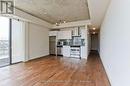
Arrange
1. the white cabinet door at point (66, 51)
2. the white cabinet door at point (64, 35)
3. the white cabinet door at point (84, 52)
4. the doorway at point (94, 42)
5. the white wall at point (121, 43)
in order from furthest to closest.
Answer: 1. the doorway at point (94, 42)
2. the white cabinet door at point (64, 35)
3. the white cabinet door at point (66, 51)
4. the white cabinet door at point (84, 52)
5. the white wall at point (121, 43)

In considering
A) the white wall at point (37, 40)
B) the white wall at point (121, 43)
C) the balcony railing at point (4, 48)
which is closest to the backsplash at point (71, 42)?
the white wall at point (37, 40)

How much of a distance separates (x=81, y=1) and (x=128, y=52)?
346 cm

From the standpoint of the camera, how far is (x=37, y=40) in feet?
26.1

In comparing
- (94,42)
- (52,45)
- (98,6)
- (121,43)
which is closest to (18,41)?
(52,45)

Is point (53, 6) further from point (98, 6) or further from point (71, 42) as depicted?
point (71, 42)

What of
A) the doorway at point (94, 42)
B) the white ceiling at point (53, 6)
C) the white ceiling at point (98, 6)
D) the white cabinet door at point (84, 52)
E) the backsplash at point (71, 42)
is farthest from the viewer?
the doorway at point (94, 42)

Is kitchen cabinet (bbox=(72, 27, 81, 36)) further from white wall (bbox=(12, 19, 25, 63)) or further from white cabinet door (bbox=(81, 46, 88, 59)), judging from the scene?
white wall (bbox=(12, 19, 25, 63))

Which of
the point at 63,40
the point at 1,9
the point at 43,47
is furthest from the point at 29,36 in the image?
the point at 63,40

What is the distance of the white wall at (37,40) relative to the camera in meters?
7.25

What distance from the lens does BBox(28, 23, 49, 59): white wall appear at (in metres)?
7.25

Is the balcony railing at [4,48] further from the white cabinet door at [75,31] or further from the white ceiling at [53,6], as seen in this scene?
the white cabinet door at [75,31]

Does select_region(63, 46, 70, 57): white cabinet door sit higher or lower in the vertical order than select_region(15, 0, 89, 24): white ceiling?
lower

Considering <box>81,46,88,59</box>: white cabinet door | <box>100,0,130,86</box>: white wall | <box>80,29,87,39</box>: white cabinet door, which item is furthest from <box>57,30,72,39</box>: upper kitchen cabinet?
<box>100,0,130,86</box>: white wall

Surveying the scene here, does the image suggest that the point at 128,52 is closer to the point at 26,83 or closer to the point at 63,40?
the point at 26,83
